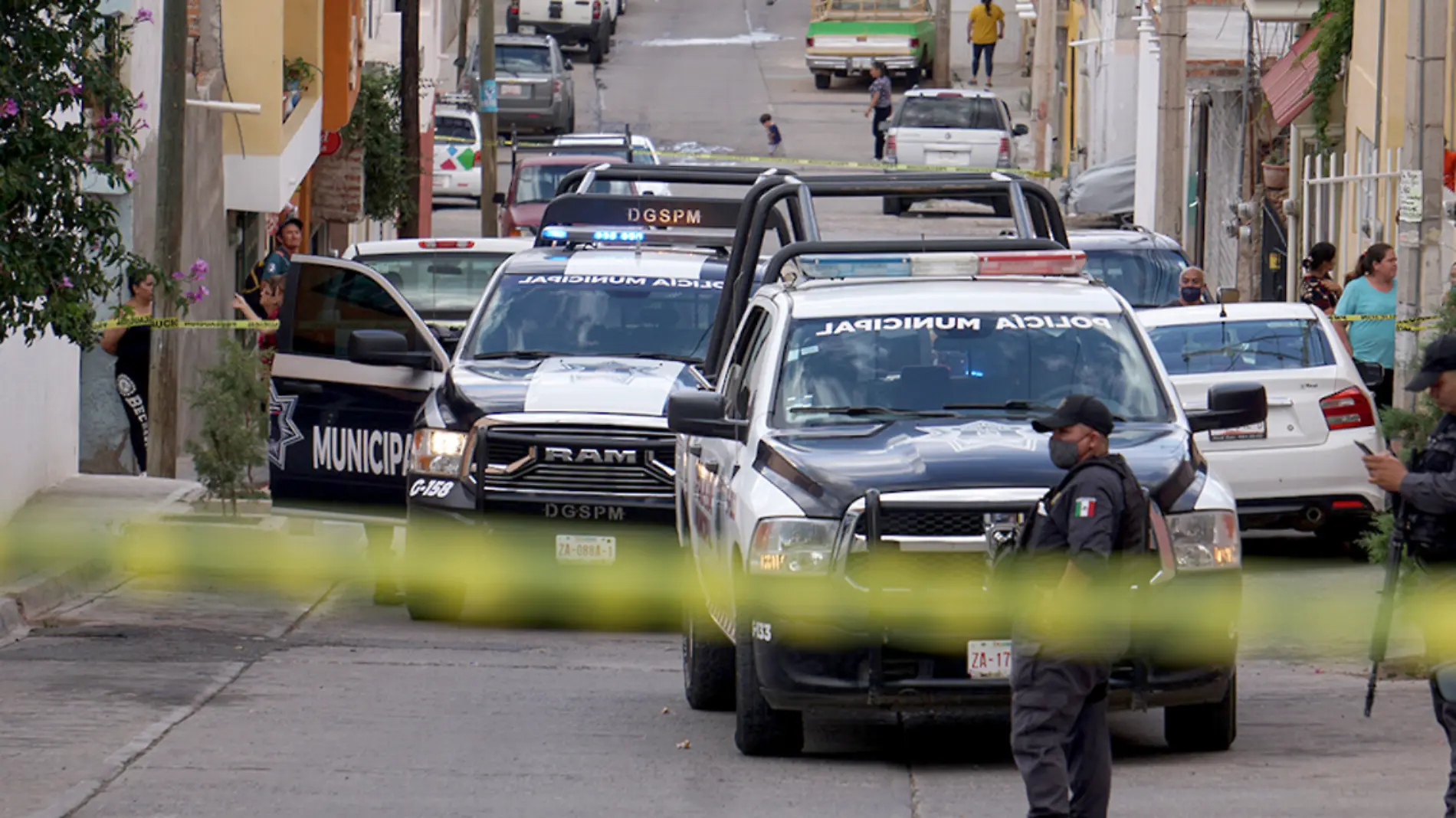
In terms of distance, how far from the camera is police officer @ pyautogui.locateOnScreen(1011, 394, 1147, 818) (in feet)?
24.7

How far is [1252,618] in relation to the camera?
1375cm

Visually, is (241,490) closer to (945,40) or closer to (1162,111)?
(1162,111)

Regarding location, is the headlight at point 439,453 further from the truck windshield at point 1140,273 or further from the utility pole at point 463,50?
the utility pole at point 463,50

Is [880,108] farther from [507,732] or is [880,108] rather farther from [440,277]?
[507,732]

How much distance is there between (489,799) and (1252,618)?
607 centimetres

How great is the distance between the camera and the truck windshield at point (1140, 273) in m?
20.0

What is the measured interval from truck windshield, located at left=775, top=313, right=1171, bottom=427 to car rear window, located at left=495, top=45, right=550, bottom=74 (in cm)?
4255

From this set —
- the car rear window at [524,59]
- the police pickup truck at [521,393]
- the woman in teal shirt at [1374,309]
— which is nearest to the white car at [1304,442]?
the woman in teal shirt at [1374,309]

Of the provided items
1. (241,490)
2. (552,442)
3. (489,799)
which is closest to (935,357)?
(489,799)

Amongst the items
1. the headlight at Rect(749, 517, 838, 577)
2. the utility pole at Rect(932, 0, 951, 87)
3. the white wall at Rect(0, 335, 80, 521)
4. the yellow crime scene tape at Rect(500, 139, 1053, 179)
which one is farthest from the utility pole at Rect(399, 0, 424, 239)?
the utility pole at Rect(932, 0, 951, 87)

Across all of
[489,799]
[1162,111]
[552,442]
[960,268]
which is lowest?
[489,799]

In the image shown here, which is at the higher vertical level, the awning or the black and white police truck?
the awning

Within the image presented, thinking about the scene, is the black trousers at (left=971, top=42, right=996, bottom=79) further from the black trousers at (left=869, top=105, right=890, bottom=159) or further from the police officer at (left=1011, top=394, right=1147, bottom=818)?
the police officer at (left=1011, top=394, right=1147, bottom=818)

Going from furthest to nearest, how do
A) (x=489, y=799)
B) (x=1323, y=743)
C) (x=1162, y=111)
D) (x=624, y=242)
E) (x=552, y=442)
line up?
(x=1162, y=111) → (x=624, y=242) → (x=552, y=442) → (x=1323, y=743) → (x=489, y=799)
